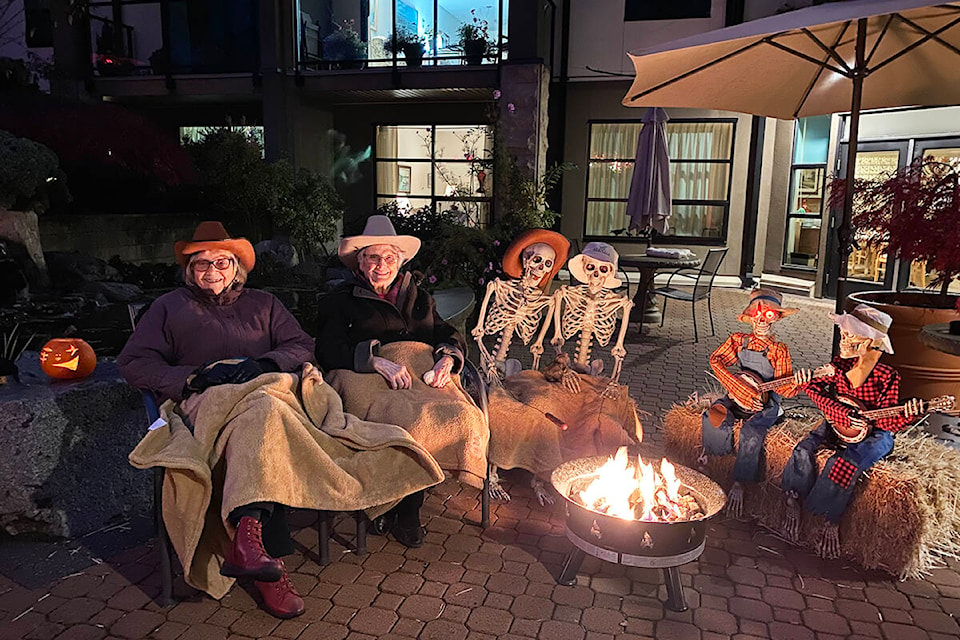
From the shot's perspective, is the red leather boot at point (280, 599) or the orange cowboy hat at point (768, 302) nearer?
the red leather boot at point (280, 599)

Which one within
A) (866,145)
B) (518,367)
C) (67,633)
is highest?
(866,145)

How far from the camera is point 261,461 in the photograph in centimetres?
284

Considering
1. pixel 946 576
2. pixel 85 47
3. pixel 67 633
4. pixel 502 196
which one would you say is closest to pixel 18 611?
pixel 67 633

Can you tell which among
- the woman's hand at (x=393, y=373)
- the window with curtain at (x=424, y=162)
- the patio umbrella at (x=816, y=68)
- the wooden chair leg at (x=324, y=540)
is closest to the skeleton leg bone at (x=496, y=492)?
the woman's hand at (x=393, y=373)

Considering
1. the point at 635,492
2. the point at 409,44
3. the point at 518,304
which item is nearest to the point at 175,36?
the point at 409,44

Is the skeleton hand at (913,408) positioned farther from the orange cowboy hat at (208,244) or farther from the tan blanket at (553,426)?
the orange cowboy hat at (208,244)

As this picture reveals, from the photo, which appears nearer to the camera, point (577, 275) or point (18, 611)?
point (18, 611)

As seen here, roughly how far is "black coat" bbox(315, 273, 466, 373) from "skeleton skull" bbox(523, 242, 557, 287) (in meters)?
0.61

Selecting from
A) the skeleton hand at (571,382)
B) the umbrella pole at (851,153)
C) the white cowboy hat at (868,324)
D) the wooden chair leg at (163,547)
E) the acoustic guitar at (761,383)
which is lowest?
the wooden chair leg at (163,547)

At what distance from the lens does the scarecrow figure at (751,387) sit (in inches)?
143

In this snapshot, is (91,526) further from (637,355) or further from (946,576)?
(637,355)

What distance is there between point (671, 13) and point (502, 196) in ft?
17.7

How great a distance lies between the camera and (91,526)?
3.58 metres

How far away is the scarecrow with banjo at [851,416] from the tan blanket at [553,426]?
0.87 meters
